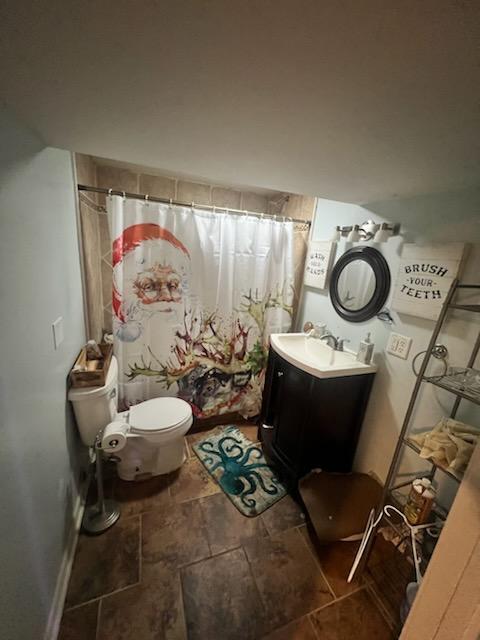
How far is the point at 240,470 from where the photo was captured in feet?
5.57

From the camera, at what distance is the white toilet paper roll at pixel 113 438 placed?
126 cm

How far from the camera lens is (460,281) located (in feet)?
3.62

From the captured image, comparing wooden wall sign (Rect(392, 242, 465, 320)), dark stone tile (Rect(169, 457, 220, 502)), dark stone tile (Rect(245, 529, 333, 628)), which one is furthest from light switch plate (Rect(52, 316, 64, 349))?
wooden wall sign (Rect(392, 242, 465, 320))

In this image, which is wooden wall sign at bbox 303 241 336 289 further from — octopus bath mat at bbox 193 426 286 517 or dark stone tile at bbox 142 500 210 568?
dark stone tile at bbox 142 500 210 568

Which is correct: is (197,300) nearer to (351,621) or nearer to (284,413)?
(284,413)

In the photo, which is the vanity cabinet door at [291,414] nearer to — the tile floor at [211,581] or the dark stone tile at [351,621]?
the tile floor at [211,581]

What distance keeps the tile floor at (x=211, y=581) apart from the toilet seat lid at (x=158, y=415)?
0.46 meters

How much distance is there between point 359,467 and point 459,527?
1.22 meters

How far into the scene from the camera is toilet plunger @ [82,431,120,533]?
1271 mm

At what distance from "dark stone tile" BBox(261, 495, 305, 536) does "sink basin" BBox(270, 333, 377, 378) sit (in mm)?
891

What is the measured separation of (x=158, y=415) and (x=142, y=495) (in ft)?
1.61

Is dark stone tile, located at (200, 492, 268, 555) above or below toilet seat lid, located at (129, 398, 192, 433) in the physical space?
below

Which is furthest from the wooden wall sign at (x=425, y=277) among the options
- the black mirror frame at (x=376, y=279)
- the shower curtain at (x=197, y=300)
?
the shower curtain at (x=197, y=300)

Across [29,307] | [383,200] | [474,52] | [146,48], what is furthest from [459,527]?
[383,200]
